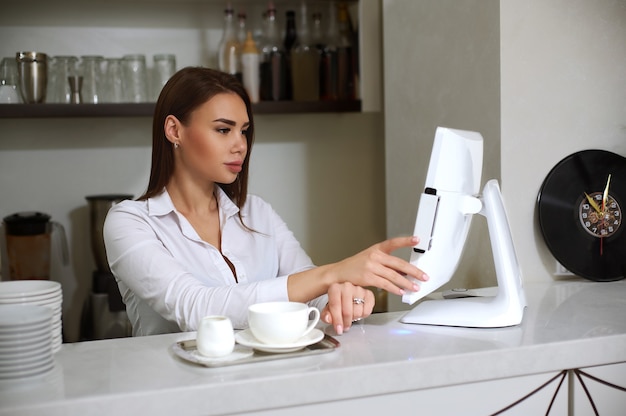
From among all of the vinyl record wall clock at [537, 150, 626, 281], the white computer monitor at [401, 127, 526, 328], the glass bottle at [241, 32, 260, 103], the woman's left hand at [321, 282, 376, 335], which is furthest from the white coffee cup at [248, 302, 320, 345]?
the glass bottle at [241, 32, 260, 103]

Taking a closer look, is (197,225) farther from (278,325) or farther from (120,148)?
(120,148)

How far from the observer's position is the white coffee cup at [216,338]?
117cm

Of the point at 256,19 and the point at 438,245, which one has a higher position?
the point at 256,19

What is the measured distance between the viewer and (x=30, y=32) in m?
2.83

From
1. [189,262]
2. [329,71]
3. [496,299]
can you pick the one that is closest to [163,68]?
[329,71]

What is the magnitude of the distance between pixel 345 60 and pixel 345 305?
174 cm

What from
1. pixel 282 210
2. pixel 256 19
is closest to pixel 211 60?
pixel 256 19

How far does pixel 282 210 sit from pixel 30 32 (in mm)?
1210

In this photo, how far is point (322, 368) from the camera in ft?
3.75

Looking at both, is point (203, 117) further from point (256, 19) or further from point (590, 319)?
point (256, 19)

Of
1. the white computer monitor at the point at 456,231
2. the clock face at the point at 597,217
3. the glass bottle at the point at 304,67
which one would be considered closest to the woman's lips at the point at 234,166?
the white computer monitor at the point at 456,231

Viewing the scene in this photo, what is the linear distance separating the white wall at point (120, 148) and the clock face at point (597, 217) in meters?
1.44

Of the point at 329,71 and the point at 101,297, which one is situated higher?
the point at 329,71

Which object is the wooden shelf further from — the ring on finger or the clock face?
the ring on finger
